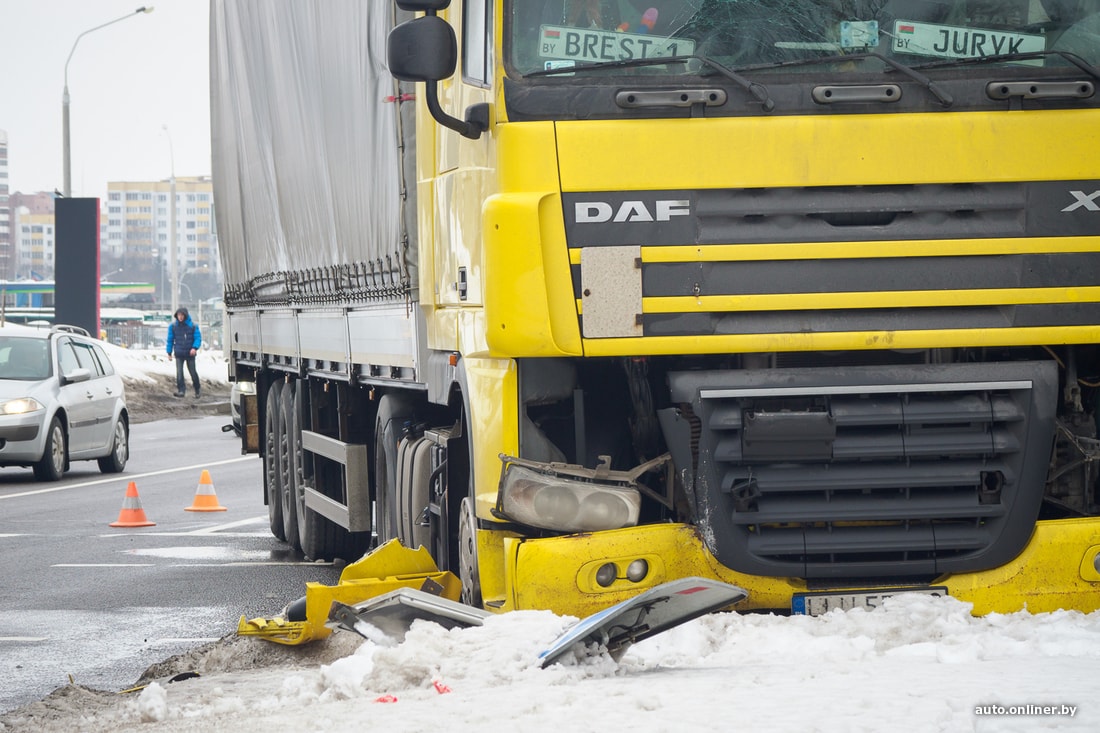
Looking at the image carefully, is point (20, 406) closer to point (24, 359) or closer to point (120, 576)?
point (24, 359)

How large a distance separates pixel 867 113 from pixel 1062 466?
1483mm

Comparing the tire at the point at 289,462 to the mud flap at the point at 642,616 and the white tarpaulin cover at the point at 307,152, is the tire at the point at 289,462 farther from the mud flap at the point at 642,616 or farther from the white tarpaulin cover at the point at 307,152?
the mud flap at the point at 642,616

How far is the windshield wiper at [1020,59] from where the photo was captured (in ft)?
19.4

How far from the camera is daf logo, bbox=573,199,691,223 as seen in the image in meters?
5.80

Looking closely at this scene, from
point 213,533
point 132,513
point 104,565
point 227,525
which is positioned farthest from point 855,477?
point 132,513

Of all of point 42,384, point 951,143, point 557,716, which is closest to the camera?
point 557,716

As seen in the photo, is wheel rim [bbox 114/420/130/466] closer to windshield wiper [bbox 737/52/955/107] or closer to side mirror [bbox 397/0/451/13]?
side mirror [bbox 397/0/451/13]

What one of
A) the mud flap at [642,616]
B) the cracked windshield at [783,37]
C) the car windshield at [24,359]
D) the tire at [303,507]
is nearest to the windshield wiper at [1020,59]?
the cracked windshield at [783,37]

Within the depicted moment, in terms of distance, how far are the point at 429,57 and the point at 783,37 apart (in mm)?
1236

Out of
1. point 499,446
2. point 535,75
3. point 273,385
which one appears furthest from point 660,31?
point 273,385

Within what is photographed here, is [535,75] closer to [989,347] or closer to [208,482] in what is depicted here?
[989,347]

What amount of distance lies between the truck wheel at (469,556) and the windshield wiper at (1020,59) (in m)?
2.32

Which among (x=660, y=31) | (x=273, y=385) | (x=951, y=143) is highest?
(x=660, y=31)

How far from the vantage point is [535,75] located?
5.94 m
